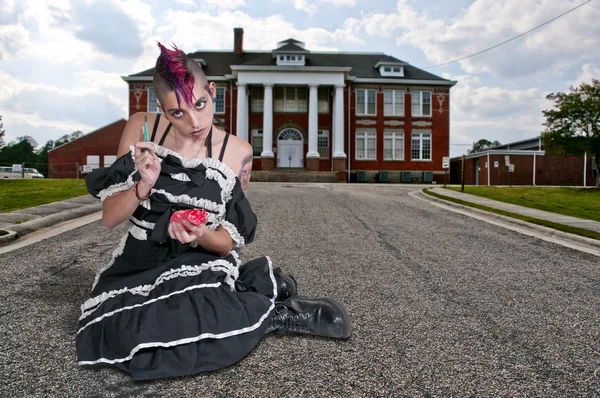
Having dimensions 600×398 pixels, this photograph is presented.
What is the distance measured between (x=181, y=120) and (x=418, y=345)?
6.94 ft

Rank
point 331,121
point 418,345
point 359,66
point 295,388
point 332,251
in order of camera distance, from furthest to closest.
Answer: point 359,66 → point 331,121 → point 332,251 → point 418,345 → point 295,388

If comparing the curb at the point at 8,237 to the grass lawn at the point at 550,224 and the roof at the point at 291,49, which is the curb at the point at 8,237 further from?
the roof at the point at 291,49

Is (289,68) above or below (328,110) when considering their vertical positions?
above

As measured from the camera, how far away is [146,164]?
2.46 m

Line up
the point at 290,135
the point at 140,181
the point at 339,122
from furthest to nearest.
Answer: the point at 290,135 < the point at 339,122 < the point at 140,181

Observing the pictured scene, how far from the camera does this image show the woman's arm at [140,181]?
2461 mm

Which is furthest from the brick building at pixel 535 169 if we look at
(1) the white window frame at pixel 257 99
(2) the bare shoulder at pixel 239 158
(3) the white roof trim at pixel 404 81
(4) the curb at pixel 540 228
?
(2) the bare shoulder at pixel 239 158

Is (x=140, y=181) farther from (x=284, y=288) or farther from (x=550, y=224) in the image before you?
(x=550, y=224)

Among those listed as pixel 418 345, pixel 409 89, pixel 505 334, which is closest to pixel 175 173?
pixel 418 345

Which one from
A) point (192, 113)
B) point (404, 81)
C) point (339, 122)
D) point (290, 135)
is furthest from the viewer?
point (404, 81)

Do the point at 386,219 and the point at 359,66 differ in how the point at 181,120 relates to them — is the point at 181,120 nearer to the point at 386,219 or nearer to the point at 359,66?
the point at 386,219

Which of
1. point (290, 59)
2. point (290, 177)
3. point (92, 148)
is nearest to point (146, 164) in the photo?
point (290, 177)

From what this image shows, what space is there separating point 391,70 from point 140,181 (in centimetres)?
3938

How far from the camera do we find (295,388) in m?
2.31
